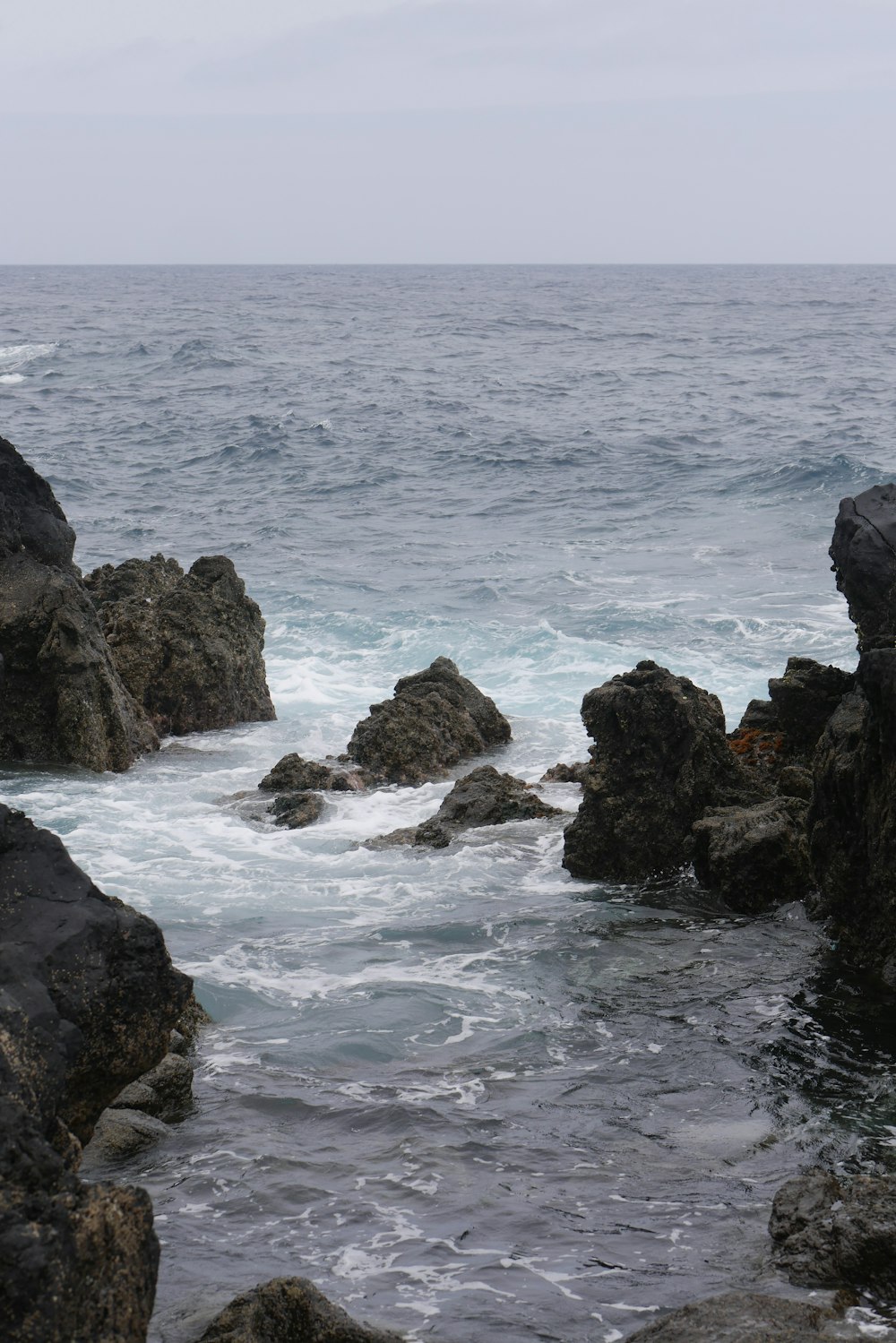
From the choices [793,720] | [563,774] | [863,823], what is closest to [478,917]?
[863,823]

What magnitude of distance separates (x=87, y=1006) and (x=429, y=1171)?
1.94m

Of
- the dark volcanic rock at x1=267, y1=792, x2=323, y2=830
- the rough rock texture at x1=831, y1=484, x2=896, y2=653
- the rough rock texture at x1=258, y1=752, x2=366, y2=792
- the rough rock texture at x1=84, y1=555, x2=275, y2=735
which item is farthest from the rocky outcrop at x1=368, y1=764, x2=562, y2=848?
the rough rock texture at x1=84, y1=555, x2=275, y2=735

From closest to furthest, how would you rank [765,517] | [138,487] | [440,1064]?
[440,1064]
[765,517]
[138,487]

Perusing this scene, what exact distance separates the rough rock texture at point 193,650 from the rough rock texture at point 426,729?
217cm

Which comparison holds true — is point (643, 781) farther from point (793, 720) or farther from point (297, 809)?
point (297, 809)

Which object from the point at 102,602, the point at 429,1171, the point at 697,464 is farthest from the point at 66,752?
the point at 697,464

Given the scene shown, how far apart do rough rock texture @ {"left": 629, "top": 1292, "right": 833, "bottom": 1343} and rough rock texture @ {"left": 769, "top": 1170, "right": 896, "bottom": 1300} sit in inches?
10.6

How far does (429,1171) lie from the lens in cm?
580

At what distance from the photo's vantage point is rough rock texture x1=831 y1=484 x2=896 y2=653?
10.1 m

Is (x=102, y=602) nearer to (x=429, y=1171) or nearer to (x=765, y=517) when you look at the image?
(x=429, y=1171)

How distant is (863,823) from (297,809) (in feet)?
18.4

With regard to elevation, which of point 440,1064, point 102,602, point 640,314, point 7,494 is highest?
point 640,314

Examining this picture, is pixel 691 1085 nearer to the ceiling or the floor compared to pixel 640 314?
nearer to the floor

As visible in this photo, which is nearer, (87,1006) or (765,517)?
(87,1006)
